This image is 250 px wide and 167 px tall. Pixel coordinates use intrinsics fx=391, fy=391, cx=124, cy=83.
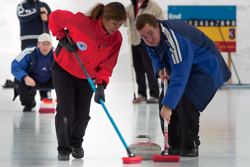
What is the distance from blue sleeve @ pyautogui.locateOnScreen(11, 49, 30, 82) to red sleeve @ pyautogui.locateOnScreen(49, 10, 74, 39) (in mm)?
2214

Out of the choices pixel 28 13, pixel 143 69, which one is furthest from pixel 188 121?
pixel 28 13

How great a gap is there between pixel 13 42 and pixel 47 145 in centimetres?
867

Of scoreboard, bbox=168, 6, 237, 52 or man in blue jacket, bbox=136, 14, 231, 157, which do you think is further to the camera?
scoreboard, bbox=168, 6, 237, 52

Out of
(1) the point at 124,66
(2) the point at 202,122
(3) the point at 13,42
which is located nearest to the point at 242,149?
(2) the point at 202,122

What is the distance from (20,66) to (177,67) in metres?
2.85

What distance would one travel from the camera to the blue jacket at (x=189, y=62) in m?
2.30

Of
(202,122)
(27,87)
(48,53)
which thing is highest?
(48,53)

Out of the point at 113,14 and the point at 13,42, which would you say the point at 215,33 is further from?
the point at 113,14

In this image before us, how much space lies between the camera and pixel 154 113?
467 cm

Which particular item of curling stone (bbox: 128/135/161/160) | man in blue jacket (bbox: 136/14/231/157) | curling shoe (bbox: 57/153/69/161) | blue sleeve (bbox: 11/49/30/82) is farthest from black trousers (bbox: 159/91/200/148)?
blue sleeve (bbox: 11/49/30/82)

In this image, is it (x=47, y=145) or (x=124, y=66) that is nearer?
(x=47, y=145)

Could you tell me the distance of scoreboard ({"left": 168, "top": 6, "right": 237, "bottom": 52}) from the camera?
9.36 m

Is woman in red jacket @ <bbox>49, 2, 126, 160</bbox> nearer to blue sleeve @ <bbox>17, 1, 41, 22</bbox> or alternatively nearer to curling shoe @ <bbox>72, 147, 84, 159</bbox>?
curling shoe @ <bbox>72, 147, 84, 159</bbox>

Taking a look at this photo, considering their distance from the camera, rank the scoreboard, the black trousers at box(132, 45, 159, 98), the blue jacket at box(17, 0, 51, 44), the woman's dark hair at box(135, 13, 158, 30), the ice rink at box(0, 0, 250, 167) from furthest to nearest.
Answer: the scoreboard → the black trousers at box(132, 45, 159, 98) → the blue jacket at box(17, 0, 51, 44) → the ice rink at box(0, 0, 250, 167) → the woman's dark hair at box(135, 13, 158, 30)
